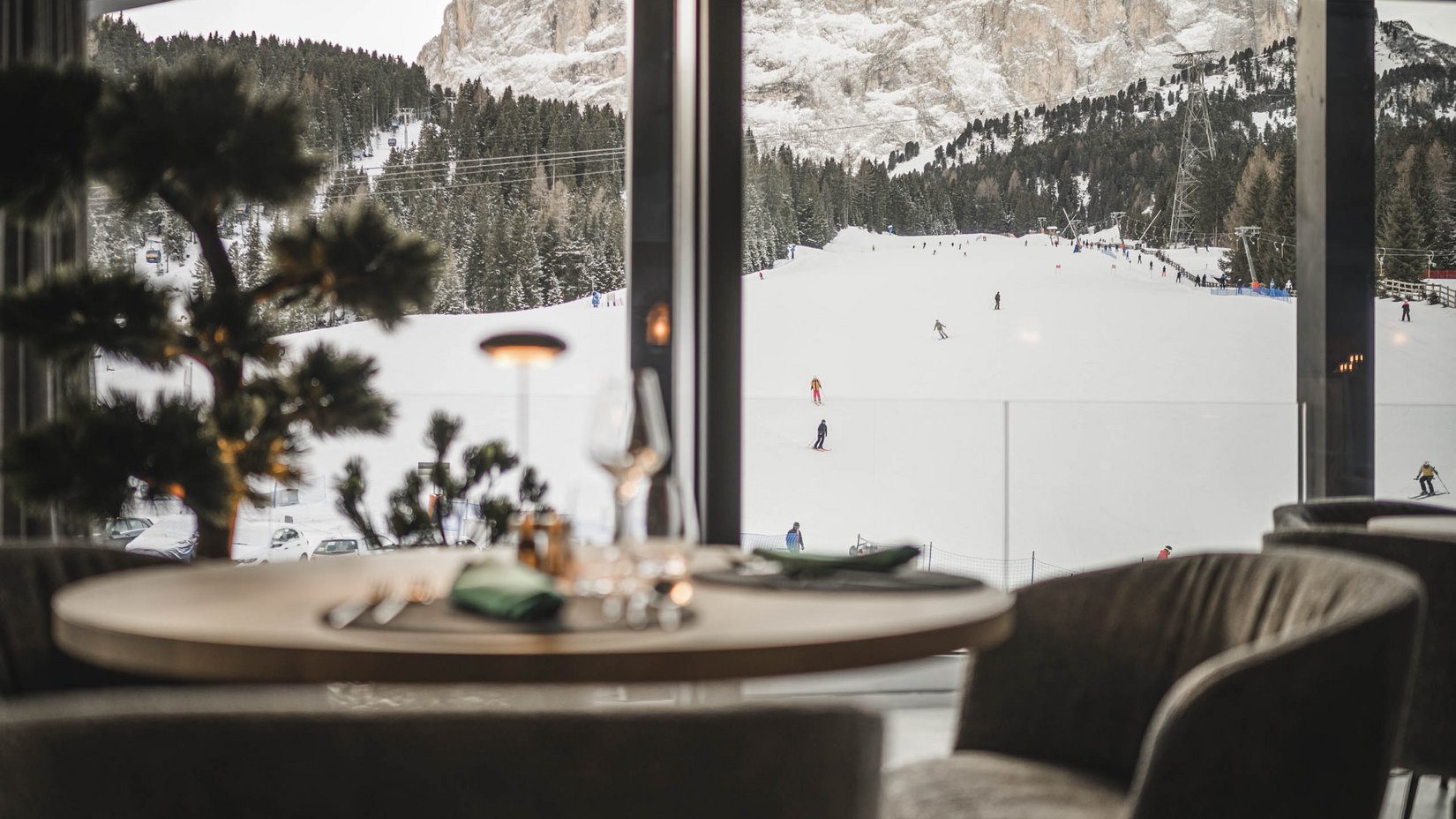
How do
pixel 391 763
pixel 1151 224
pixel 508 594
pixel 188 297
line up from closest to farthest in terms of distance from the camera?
pixel 391 763, pixel 508 594, pixel 188 297, pixel 1151 224

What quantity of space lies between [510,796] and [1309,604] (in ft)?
3.87

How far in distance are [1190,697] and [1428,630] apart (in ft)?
4.49

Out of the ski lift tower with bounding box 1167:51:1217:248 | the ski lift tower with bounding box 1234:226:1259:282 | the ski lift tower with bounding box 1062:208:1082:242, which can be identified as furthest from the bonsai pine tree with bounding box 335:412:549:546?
the ski lift tower with bounding box 1234:226:1259:282

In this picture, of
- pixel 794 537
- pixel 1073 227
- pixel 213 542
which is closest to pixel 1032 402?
pixel 1073 227

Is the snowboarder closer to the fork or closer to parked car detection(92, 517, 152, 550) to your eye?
parked car detection(92, 517, 152, 550)

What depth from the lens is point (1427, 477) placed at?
3977 millimetres

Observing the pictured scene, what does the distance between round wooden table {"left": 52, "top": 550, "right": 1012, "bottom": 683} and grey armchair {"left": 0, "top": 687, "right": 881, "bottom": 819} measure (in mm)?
310

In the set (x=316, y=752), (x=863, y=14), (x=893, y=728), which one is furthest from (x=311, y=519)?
(x=316, y=752)

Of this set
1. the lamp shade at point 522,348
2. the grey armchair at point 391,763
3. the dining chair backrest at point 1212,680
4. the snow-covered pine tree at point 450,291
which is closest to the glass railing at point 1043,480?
the snow-covered pine tree at point 450,291

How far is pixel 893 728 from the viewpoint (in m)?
3.48

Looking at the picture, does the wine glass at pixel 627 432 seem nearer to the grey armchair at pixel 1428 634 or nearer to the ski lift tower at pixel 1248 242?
the grey armchair at pixel 1428 634

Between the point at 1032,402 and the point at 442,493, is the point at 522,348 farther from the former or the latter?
the point at 1032,402

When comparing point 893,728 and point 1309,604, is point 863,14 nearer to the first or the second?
point 893,728

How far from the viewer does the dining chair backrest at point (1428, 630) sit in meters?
2.17
